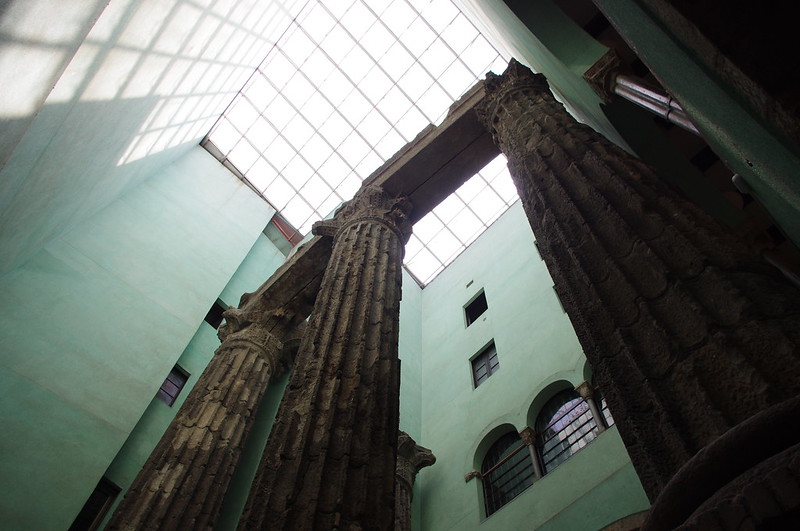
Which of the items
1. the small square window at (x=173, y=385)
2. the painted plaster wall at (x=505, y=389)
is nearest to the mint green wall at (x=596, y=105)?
the painted plaster wall at (x=505, y=389)

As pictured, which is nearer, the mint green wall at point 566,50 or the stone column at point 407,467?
the mint green wall at point 566,50

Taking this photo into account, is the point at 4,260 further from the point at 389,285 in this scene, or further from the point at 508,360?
the point at 508,360

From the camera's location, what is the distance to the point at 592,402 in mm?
9242

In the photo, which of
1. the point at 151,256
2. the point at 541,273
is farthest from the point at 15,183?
the point at 541,273

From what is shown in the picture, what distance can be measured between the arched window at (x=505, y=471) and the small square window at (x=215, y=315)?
8478 millimetres

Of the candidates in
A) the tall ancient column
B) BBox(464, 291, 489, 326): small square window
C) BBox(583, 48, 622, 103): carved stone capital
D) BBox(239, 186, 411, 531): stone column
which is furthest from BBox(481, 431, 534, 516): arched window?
the tall ancient column

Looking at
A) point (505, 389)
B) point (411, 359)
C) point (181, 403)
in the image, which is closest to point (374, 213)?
point (505, 389)

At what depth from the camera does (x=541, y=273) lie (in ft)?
45.1

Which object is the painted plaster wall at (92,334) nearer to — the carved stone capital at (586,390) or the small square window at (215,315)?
the small square window at (215,315)

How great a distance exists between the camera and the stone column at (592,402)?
29.0 feet

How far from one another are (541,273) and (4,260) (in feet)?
37.5

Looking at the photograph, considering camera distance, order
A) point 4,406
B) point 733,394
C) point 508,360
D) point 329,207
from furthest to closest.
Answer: point 329,207 → point 508,360 → point 4,406 → point 733,394

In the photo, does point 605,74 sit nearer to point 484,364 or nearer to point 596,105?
point 596,105

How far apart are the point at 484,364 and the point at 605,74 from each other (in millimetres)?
7599
